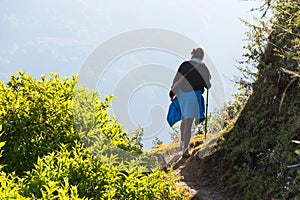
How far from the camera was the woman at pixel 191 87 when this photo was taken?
10156 millimetres

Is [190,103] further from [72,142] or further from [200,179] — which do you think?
[72,142]

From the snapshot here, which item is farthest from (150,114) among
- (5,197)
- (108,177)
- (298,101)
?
(5,197)

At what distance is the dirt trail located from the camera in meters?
7.61

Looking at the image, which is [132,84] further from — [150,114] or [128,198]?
[128,198]

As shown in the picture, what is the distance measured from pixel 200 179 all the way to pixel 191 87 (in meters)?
2.52

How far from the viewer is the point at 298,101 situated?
7.85 metres

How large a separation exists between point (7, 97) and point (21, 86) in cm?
60

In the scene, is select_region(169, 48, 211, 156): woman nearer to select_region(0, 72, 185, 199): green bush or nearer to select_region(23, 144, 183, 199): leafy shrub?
select_region(0, 72, 185, 199): green bush

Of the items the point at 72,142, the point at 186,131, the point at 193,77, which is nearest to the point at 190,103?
the point at 193,77

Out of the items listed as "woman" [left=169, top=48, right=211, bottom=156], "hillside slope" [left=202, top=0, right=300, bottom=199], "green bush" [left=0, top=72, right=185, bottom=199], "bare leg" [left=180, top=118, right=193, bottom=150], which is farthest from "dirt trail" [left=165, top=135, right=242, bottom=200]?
"green bush" [left=0, top=72, right=185, bottom=199]

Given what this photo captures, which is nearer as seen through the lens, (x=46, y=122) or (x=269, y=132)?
(x=46, y=122)

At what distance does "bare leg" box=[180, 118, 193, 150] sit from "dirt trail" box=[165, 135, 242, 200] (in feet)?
1.45

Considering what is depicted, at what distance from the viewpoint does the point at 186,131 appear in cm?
1047

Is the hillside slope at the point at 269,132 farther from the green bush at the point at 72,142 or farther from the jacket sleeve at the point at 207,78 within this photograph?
the green bush at the point at 72,142
